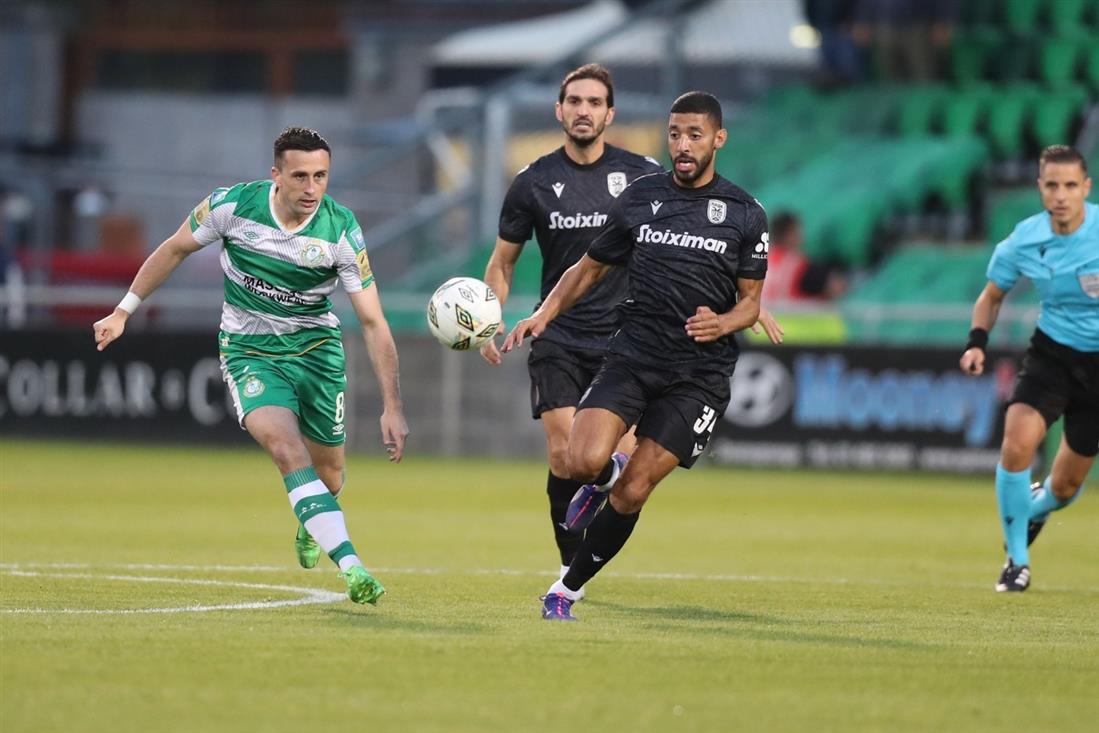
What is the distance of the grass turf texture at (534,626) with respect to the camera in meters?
6.62

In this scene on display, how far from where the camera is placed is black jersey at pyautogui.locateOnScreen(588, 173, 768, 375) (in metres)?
9.38

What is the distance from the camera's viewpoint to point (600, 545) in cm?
920

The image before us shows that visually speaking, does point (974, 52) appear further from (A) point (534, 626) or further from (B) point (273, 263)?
(A) point (534, 626)

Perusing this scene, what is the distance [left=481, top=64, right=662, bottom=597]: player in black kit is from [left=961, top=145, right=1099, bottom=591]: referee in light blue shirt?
6.90 ft

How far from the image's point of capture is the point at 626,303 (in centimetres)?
966

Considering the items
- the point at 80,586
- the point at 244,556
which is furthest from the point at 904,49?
the point at 80,586

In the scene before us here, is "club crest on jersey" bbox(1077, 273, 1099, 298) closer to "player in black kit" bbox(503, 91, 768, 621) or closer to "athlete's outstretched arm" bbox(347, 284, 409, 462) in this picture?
"player in black kit" bbox(503, 91, 768, 621)

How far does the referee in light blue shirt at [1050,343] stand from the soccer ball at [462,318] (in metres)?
2.93

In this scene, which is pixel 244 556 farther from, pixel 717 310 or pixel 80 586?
pixel 717 310

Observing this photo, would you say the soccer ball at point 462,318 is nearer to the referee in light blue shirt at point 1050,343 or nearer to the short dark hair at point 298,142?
the short dark hair at point 298,142

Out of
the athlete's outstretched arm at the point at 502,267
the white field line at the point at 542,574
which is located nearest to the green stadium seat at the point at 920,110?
the white field line at the point at 542,574

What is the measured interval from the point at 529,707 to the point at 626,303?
3367mm

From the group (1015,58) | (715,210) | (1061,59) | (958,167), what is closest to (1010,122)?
(958,167)

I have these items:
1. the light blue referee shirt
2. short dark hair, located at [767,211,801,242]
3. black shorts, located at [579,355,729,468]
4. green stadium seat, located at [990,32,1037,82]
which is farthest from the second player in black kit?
green stadium seat, located at [990,32,1037,82]
